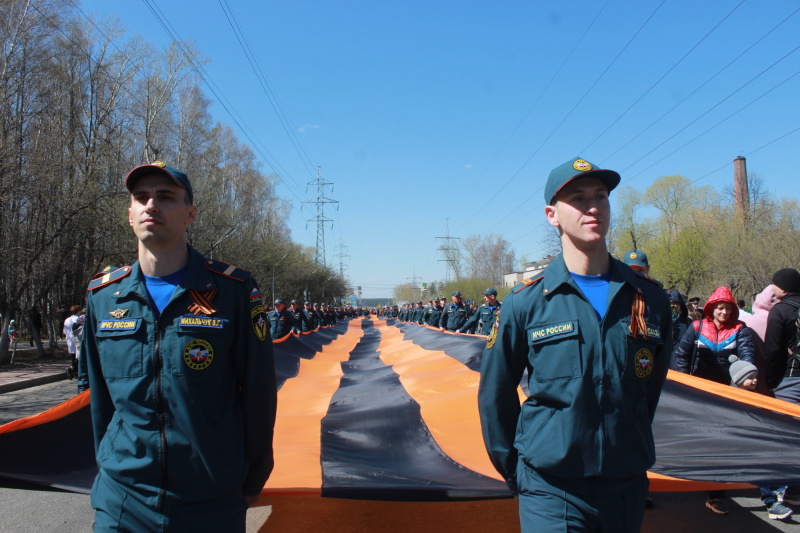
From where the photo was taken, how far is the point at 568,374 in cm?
216

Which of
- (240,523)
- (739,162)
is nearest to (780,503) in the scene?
(240,523)

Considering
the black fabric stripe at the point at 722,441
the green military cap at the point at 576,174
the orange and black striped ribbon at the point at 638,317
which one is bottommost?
the black fabric stripe at the point at 722,441

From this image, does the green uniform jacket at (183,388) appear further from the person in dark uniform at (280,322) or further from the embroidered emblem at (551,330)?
the person in dark uniform at (280,322)

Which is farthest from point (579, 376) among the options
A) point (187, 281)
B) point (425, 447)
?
point (425, 447)

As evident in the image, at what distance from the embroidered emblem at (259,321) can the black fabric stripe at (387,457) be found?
1.58m

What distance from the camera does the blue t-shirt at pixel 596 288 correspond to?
229 cm

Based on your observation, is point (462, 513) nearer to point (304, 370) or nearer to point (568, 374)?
point (568, 374)

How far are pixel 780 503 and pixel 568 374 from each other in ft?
13.2

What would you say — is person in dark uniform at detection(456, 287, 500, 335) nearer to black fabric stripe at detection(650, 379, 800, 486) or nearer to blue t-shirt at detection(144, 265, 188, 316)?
black fabric stripe at detection(650, 379, 800, 486)

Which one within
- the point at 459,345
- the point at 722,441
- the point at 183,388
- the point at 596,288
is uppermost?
the point at 596,288

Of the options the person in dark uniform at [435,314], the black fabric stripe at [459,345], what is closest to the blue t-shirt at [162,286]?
the black fabric stripe at [459,345]

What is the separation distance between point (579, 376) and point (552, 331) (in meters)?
0.19

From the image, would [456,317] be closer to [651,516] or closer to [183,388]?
[651,516]

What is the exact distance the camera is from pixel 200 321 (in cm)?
217
